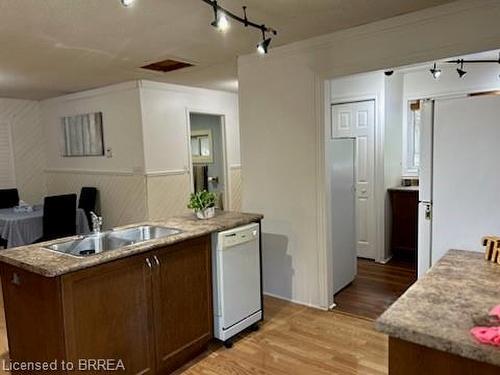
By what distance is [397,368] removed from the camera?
1.25 meters

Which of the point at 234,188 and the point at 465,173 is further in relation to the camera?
the point at 234,188

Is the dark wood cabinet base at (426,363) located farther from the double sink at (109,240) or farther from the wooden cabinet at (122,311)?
the double sink at (109,240)

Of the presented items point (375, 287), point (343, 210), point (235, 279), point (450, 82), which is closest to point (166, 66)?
point (343, 210)

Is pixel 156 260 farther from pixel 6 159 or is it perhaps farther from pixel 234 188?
pixel 6 159

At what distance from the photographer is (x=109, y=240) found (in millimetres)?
2572

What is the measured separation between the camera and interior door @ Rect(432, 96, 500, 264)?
205 cm

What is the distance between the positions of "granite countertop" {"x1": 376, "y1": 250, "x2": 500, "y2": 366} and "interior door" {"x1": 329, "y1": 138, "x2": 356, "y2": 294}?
1.78m

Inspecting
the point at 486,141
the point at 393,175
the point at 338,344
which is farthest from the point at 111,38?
the point at 393,175

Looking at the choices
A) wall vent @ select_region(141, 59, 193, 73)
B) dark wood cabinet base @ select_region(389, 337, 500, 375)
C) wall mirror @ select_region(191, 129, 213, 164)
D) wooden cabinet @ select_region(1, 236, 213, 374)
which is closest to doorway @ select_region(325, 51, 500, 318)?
dark wood cabinet base @ select_region(389, 337, 500, 375)

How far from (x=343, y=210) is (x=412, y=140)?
207 cm

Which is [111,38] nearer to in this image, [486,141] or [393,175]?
[486,141]

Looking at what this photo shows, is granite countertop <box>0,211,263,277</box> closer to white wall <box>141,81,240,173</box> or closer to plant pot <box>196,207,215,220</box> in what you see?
plant pot <box>196,207,215,220</box>

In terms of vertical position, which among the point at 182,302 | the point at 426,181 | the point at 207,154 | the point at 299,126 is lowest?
the point at 182,302

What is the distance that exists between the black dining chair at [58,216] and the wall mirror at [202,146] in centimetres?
287
